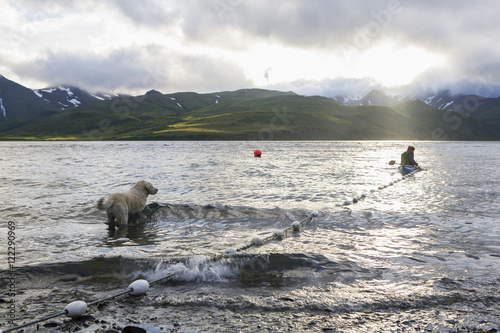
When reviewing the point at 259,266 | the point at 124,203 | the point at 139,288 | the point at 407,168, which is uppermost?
the point at 124,203

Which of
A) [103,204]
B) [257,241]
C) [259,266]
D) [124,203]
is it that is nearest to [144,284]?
[259,266]

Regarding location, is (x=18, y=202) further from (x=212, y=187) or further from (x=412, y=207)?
(x=412, y=207)

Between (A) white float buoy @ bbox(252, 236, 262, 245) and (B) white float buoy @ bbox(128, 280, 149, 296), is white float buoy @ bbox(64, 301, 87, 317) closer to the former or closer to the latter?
(B) white float buoy @ bbox(128, 280, 149, 296)

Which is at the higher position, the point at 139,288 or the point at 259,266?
the point at 139,288

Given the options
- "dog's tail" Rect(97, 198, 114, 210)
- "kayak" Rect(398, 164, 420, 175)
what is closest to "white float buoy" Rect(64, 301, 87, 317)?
"dog's tail" Rect(97, 198, 114, 210)

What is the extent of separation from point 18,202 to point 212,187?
10.7 m

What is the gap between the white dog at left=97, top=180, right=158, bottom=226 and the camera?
1229 centimetres

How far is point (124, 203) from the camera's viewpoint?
500 inches

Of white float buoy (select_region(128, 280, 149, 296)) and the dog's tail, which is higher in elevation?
the dog's tail

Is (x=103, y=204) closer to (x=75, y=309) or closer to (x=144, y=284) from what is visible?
(x=144, y=284)

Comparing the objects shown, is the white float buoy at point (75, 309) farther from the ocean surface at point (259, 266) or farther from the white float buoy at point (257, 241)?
the white float buoy at point (257, 241)

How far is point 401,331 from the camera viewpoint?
534 centimetres

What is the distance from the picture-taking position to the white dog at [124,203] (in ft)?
40.3

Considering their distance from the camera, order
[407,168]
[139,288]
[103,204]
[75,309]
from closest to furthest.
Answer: [75,309]
[139,288]
[103,204]
[407,168]
